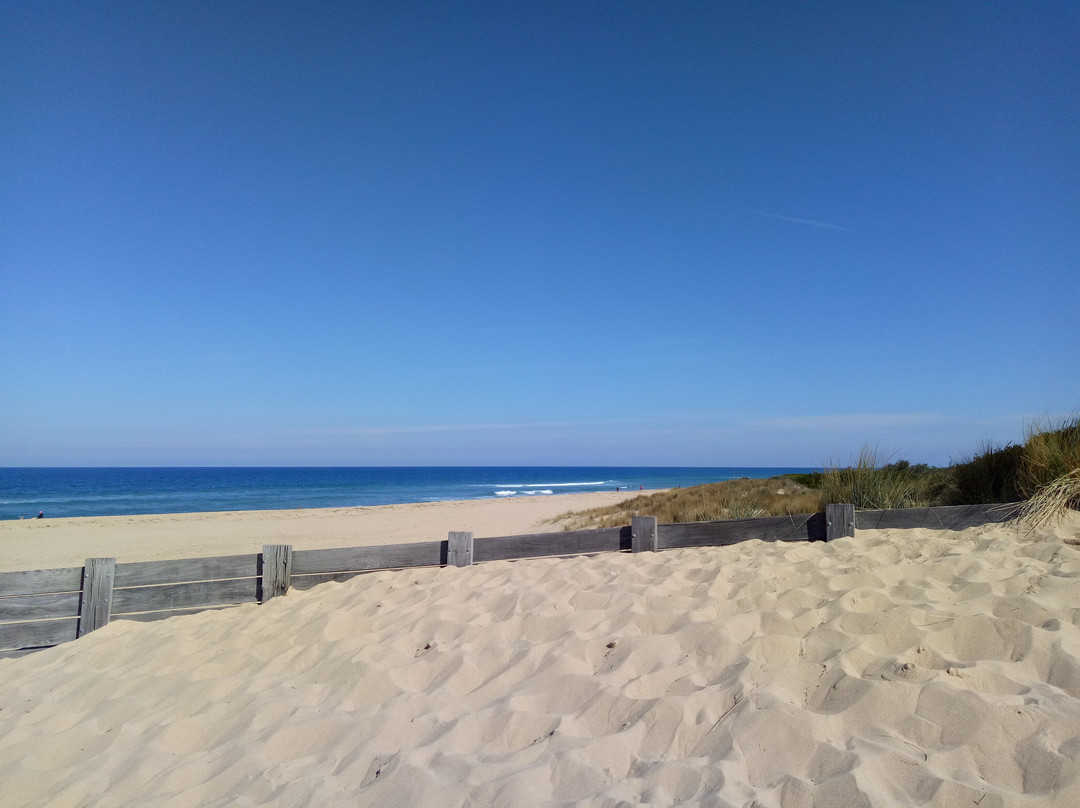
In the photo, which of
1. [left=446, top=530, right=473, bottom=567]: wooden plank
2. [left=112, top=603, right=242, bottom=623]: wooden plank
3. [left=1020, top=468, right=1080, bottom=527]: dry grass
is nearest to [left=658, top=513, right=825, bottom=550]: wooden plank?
[left=1020, top=468, right=1080, bottom=527]: dry grass

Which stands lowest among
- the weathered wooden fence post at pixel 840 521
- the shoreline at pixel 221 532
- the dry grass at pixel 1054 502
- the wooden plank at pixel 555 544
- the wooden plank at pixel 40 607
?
the shoreline at pixel 221 532

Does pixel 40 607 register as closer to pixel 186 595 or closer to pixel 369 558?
pixel 186 595

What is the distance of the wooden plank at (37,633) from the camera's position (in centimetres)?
477

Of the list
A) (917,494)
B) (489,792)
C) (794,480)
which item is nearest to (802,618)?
(489,792)

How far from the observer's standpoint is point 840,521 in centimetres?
602

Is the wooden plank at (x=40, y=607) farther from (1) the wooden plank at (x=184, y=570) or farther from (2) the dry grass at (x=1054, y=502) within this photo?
(2) the dry grass at (x=1054, y=502)

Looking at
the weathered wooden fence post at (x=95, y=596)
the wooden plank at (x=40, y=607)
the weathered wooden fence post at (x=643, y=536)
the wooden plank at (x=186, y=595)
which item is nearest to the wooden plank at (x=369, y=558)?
the wooden plank at (x=186, y=595)

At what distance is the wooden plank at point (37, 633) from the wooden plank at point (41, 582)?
0.24m

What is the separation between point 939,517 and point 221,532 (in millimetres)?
18052

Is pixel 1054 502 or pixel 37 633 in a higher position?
pixel 1054 502

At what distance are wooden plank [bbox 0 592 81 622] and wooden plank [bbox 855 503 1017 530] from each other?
7004 millimetres

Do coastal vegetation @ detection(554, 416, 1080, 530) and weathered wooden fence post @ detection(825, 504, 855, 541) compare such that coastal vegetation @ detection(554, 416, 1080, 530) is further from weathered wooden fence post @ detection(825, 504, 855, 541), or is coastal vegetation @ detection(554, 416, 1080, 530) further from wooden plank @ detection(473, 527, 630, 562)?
wooden plank @ detection(473, 527, 630, 562)

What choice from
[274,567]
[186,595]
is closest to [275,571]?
[274,567]

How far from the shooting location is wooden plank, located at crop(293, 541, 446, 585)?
18.6 feet
